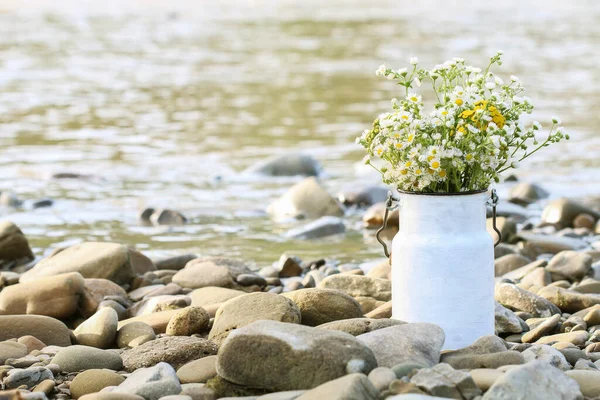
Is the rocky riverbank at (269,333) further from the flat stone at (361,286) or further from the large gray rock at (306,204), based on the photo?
the large gray rock at (306,204)

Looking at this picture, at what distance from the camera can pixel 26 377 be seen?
12.9ft

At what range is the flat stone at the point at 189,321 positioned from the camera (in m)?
4.69

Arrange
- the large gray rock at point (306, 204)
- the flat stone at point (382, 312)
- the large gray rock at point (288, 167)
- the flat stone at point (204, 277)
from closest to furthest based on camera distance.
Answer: the flat stone at point (382, 312) → the flat stone at point (204, 277) → the large gray rock at point (306, 204) → the large gray rock at point (288, 167)

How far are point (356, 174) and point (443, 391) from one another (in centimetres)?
755

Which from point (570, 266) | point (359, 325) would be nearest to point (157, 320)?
point (359, 325)

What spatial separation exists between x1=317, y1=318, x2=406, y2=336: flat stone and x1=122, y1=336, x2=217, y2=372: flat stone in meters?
0.52

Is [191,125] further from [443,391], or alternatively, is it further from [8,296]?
[443,391]

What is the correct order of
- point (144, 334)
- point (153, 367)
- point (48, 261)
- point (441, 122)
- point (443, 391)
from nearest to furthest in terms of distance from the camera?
point (443, 391) → point (153, 367) → point (441, 122) → point (144, 334) → point (48, 261)

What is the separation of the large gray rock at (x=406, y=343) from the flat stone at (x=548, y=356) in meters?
0.35

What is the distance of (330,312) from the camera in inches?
176

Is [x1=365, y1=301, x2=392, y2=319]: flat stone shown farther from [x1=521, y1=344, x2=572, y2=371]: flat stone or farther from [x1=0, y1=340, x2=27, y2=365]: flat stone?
[x1=0, y1=340, x2=27, y2=365]: flat stone

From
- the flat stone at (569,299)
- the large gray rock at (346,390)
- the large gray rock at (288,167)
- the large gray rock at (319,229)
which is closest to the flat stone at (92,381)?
the large gray rock at (346,390)

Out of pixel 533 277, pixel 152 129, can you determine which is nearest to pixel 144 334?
pixel 533 277

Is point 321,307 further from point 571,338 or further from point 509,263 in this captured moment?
point 509,263
